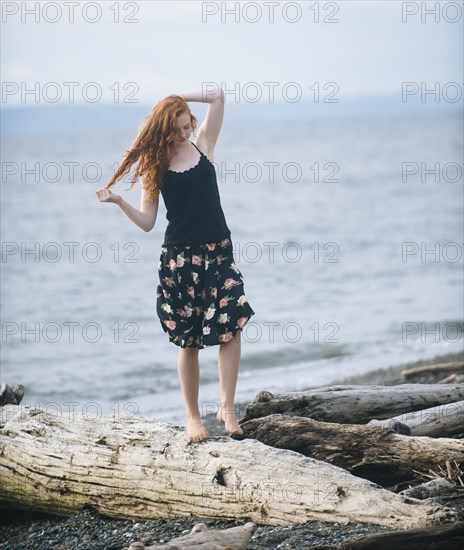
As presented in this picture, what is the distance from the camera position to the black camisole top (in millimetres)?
5609

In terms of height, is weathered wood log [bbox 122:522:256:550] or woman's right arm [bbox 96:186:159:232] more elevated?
woman's right arm [bbox 96:186:159:232]

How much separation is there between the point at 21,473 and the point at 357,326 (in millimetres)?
10385

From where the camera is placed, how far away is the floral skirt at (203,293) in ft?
18.4

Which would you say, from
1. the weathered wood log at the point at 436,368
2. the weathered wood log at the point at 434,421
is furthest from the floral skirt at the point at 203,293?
the weathered wood log at the point at 436,368

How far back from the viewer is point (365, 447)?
564 centimetres

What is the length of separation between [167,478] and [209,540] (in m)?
1.27

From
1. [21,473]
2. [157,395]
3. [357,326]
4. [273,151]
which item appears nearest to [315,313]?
[357,326]

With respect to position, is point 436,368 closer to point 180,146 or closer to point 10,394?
point 10,394

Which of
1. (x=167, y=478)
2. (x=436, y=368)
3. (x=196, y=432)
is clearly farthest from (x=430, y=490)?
(x=436, y=368)

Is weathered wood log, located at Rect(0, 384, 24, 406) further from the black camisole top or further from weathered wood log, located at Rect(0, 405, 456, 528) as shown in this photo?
the black camisole top

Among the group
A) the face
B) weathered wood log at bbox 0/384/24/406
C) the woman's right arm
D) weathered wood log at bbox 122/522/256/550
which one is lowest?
weathered wood log at bbox 122/522/256/550

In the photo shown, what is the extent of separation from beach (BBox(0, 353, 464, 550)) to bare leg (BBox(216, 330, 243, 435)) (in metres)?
0.72

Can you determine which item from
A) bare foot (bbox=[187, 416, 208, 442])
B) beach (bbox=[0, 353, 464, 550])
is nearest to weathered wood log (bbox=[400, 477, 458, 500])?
beach (bbox=[0, 353, 464, 550])

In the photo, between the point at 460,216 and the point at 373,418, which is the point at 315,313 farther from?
the point at 460,216
